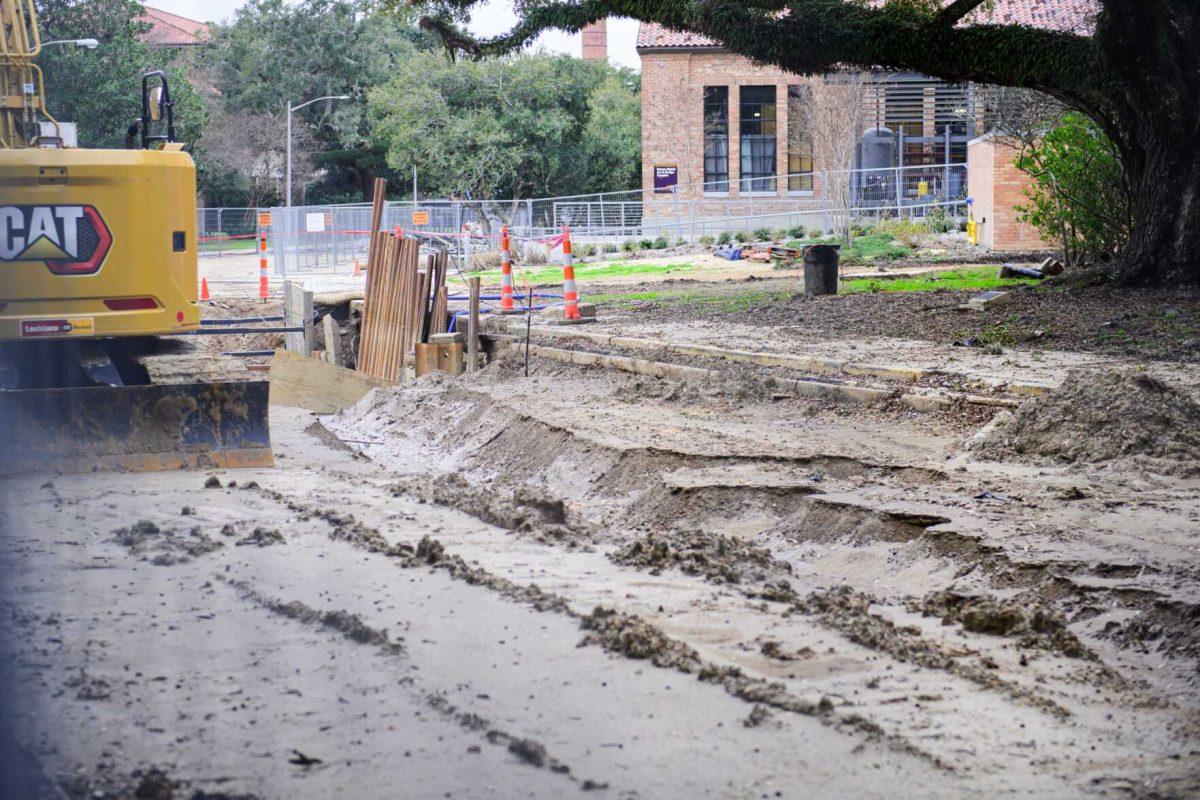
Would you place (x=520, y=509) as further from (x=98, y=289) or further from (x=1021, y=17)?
(x=1021, y=17)

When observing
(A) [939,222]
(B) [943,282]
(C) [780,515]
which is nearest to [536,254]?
(A) [939,222]

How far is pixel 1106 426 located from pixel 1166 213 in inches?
362

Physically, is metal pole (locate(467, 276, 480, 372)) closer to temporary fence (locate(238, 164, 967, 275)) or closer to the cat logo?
the cat logo

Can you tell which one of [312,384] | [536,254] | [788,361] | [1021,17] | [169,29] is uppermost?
[1021,17]

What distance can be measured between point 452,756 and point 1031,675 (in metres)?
2.34

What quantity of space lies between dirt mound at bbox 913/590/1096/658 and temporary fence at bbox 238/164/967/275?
93.1 ft

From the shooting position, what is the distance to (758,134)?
154 feet

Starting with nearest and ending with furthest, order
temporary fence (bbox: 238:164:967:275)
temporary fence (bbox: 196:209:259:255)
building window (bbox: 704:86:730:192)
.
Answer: temporary fence (bbox: 238:164:967:275)
temporary fence (bbox: 196:209:259:255)
building window (bbox: 704:86:730:192)

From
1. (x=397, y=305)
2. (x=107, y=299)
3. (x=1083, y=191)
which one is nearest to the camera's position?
(x=107, y=299)

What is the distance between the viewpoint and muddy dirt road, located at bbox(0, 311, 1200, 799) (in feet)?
13.7

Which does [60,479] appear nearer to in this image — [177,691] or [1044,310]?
[177,691]

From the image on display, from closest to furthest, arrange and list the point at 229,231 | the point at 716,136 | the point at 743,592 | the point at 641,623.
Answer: the point at 641,623 → the point at 743,592 → the point at 229,231 → the point at 716,136

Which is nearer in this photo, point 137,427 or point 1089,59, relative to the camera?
point 137,427

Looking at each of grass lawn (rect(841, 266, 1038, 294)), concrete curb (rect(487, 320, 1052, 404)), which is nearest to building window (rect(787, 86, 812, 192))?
grass lawn (rect(841, 266, 1038, 294))
